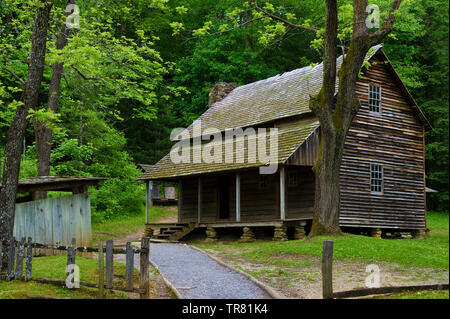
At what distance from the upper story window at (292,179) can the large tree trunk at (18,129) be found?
41.7 feet

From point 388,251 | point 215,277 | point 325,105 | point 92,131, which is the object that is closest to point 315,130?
point 325,105

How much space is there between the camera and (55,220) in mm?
17641

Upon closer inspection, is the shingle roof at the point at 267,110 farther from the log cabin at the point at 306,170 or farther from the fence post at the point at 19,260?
the fence post at the point at 19,260

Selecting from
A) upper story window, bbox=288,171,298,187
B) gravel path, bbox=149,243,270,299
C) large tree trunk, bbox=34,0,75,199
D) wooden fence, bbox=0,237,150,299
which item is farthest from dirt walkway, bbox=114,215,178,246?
wooden fence, bbox=0,237,150,299

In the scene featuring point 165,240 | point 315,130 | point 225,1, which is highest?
point 225,1

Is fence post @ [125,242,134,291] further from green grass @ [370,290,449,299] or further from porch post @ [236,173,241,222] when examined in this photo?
porch post @ [236,173,241,222]

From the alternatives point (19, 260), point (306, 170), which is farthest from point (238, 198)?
point (19, 260)

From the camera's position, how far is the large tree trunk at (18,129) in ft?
47.3

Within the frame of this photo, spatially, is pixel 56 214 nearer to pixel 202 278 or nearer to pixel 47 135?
pixel 47 135

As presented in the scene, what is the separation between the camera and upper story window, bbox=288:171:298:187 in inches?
962

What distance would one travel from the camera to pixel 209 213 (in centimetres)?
2834

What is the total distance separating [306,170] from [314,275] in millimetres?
10331
